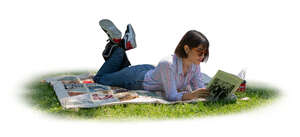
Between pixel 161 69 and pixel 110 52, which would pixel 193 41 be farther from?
Answer: pixel 110 52

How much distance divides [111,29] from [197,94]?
175 centimetres

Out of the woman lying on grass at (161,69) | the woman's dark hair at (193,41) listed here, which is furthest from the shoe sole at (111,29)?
the woman's dark hair at (193,41)

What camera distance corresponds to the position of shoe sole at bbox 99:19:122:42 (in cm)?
577

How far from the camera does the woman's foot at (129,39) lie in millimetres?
5809

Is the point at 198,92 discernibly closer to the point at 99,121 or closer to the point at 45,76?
the point at 99,121

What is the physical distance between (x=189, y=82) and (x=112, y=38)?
4.50ft

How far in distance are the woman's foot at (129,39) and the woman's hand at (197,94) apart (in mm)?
1392

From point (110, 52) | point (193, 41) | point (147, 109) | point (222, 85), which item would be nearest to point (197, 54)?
point (193, 41)

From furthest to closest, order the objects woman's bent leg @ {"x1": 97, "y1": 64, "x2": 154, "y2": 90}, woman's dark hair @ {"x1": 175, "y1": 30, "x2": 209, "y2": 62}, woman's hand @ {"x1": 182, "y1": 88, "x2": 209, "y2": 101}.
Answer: woman's bent leg @ {"x1": 97, "y1": 64, "x2": 154, "y2": 90} < woman's hand @ {"x1": 182, "y1": 88, "x2": 209, "y2": 101} < woman's dark hair @ {"x1": 175, "y1": 30, "x2": 209, "y2": 62}

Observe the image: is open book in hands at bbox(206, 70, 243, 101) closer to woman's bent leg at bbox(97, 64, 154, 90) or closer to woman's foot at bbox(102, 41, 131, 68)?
woman's bent leg at bbox(97, 64, 154, 90)

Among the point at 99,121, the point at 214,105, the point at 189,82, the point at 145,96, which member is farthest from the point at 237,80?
the point at 99,121

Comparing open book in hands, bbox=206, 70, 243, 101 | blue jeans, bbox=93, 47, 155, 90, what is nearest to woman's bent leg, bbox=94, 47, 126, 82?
blue jeans, bbox=93, 47, 155, 90

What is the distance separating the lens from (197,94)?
4816 mm

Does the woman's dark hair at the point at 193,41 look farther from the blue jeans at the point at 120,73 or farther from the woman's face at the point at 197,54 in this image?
the blue jeans at the point at 120,73
